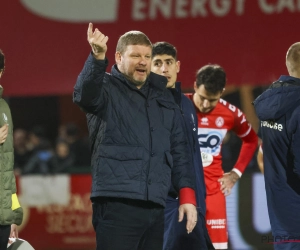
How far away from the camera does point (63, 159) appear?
11055 millimetres

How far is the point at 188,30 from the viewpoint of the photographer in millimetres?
7395

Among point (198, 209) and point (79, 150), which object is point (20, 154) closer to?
point (79, 150)

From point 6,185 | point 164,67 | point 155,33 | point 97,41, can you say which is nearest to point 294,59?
point 164,67

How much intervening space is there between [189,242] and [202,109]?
159cm

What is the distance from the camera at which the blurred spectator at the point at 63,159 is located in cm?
1069

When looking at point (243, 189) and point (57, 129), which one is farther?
point (57, 129)

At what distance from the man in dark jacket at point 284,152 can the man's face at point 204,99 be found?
1469 mm

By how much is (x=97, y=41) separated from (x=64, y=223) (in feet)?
20.0

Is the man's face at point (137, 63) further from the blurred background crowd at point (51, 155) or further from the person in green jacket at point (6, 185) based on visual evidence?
the blurred background crowd at point (51, 155)

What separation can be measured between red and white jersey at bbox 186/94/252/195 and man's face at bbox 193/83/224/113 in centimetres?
6

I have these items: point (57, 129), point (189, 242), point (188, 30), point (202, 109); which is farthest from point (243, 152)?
point (57, 129)

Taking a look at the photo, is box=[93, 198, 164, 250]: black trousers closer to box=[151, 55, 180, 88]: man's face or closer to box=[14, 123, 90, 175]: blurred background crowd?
box=[151, 55, 180, 88]: man's face

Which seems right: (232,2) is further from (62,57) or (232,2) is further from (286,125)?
(286,125)

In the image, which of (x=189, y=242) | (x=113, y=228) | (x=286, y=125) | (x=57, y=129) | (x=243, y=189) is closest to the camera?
(x=113, y=228)
